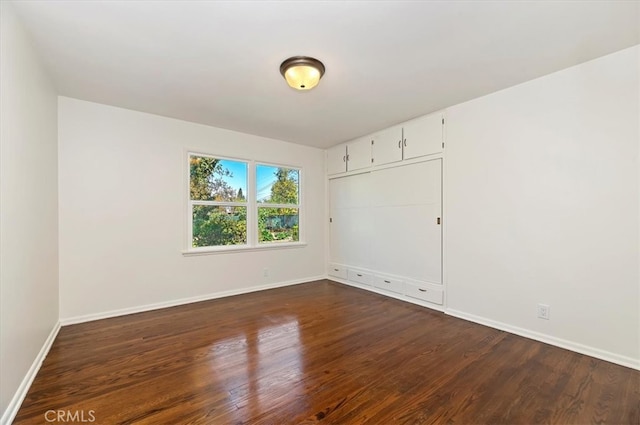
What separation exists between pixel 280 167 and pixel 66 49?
2.97 m

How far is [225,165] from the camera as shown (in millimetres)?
4184

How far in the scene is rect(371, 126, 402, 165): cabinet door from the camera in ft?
13.0

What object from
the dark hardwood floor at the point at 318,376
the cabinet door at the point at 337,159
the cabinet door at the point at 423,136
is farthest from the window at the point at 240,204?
the cabinet door at the point at 423,136

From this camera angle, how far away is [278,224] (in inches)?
188

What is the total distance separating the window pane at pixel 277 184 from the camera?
15.0ft

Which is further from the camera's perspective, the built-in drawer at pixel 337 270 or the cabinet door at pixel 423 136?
the built-in drawer at pixel 337 270

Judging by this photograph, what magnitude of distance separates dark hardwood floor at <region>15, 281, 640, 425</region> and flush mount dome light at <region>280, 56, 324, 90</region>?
7.64 feet

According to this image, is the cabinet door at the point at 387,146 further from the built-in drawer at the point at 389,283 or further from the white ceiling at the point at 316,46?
the built-in drawer at the point at 389,283

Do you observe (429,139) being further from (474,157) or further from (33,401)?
(33,401)

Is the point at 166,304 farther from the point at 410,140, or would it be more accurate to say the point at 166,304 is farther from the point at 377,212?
the point at 410,140

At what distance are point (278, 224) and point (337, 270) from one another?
1.37 metres

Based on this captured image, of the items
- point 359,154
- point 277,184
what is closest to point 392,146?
point 359,154

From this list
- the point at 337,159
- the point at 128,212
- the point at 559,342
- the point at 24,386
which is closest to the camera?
the point at 24,386

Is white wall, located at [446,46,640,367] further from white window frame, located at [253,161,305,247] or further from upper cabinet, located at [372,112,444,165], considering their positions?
white window frame, located at [253,161,305,247]
